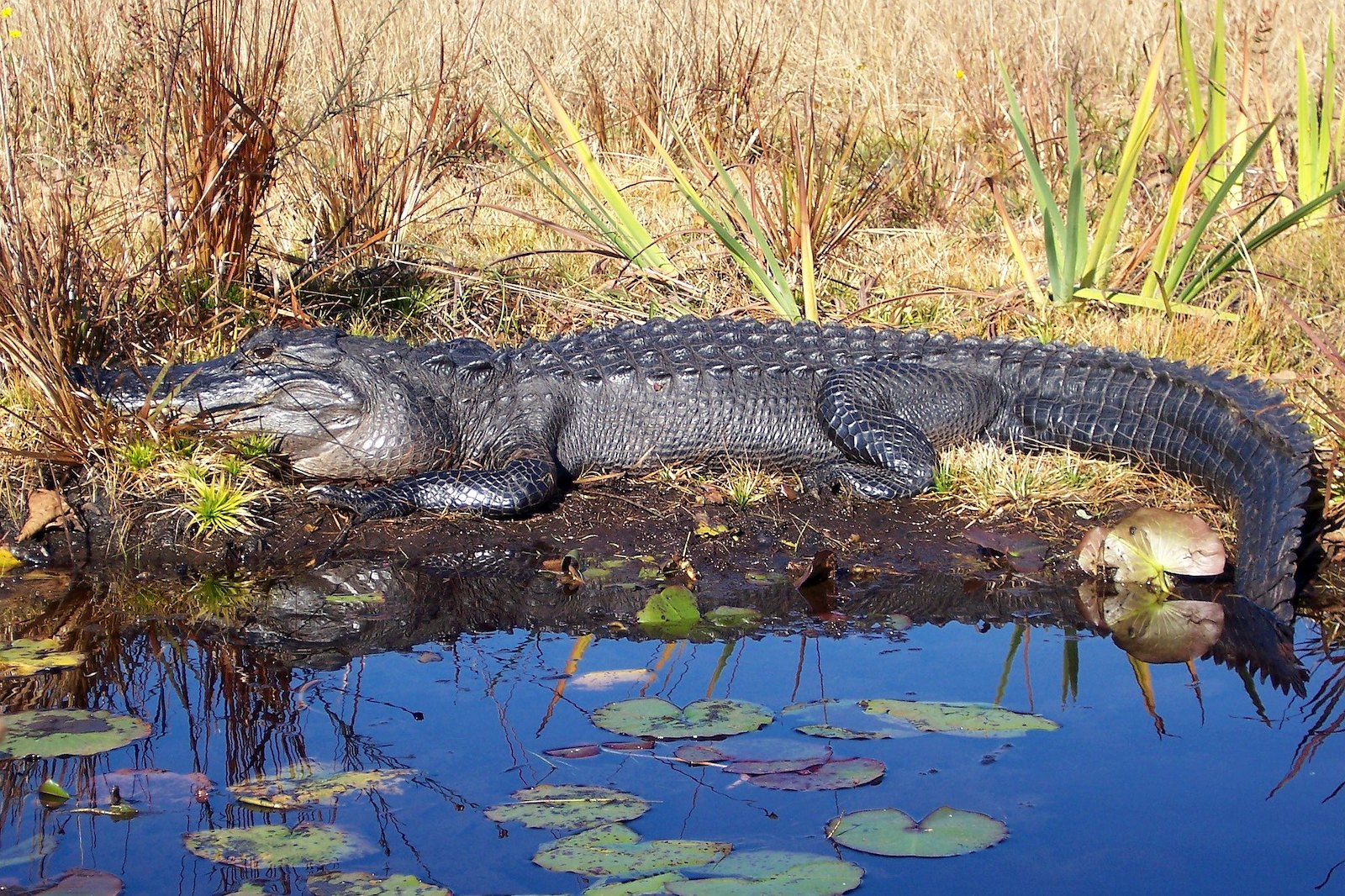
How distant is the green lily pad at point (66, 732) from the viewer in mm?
2873

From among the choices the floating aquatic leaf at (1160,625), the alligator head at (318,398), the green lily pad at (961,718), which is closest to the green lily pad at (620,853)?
the green lily pad at (961,718)

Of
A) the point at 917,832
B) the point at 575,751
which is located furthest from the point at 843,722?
the point at 575,751

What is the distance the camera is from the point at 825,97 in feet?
30.3

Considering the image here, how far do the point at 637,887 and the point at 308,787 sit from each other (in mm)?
837

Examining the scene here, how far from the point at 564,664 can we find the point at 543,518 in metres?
1.25

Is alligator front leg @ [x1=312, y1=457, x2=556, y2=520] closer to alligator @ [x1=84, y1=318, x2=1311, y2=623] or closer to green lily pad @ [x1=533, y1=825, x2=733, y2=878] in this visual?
alligator @ [x1=84, y1=318, x2=1311, y2=623]

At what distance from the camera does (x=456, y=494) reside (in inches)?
182

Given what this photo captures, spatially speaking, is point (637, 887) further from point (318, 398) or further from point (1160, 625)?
point (318, 398)

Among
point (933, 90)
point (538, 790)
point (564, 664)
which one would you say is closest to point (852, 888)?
point (538, 790)

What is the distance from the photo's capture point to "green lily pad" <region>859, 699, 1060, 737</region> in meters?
3.01

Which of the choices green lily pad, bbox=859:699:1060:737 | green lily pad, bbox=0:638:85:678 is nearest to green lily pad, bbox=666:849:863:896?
green lily pad, bbox=859:699:1060:737

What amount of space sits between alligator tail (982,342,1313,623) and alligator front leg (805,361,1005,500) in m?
0.15

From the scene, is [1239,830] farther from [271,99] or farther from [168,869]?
[271,99]

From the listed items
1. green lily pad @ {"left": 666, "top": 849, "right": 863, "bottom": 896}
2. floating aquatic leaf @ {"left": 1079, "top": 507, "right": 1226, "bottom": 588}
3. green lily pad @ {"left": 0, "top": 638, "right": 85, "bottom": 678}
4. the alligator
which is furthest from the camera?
the alligator
